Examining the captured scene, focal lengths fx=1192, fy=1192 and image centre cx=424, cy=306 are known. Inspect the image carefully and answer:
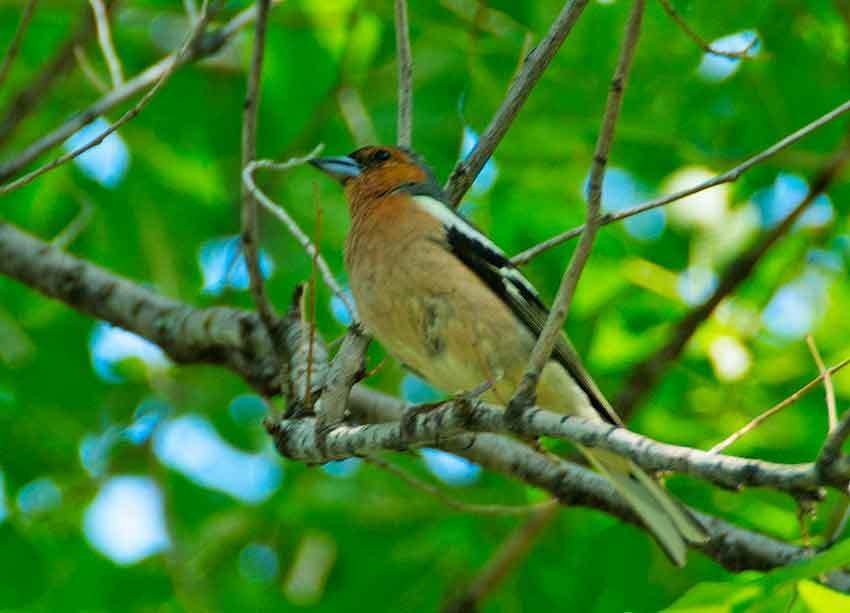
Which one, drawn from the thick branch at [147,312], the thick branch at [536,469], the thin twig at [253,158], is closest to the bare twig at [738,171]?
the thick branch at [536,469]

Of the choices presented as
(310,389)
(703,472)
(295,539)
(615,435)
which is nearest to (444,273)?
(310,389)

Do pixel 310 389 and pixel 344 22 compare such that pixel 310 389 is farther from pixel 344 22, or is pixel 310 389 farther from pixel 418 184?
pixel 344 22

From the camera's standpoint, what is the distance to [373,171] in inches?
246

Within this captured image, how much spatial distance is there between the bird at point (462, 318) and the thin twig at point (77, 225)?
1993 mm

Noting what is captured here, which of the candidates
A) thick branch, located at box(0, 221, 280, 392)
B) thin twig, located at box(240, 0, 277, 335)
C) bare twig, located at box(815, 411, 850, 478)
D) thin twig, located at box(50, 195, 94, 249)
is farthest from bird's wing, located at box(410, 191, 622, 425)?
bare twig, located at box(815, 411, 850, 478)

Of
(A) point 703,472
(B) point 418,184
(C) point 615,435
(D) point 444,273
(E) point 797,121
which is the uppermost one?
(B) point 418,184

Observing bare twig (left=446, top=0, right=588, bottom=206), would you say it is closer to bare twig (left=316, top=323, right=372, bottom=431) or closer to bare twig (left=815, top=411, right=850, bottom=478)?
bare twig (left=316, top=323, right=372, bottom=431)

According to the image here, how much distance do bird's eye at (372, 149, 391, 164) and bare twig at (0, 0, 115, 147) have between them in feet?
5.88

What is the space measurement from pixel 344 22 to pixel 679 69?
5.85 ft

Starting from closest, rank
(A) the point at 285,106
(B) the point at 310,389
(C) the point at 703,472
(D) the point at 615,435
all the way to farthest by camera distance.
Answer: (C) the point at 703,472
(D) the point at 615,435
(B) the point at 310,389
(A) the point at 285,106

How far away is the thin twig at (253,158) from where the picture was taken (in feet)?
16.1

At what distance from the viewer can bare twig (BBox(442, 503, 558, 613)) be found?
616 cm

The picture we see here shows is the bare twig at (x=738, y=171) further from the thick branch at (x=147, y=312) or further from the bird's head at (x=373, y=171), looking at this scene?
the thick branch at (x=147, y=312)

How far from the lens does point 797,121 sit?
632 cm
